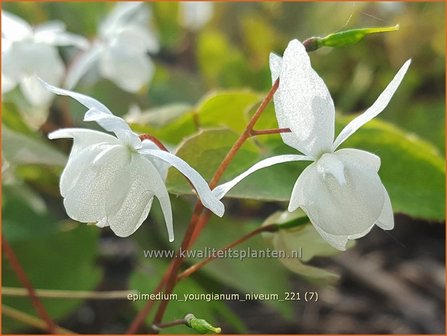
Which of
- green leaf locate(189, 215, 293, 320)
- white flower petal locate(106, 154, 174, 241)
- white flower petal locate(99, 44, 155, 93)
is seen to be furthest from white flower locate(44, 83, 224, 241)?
white flower petal locate(99, 44, 155, 93)

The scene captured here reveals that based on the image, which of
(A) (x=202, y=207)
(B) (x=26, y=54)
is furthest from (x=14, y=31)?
(A) (x=202, y=207)

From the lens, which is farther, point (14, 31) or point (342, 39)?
point (14, 31)

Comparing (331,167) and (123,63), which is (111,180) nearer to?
(331,167)

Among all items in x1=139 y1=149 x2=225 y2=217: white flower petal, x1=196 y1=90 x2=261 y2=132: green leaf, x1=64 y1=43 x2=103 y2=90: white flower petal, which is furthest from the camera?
x1=64 y1=43 x2=103 y2=90: white flower petal

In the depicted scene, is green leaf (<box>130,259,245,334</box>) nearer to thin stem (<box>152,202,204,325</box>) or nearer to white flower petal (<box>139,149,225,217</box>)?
thin stem (<box>152,202,204,325</box>)

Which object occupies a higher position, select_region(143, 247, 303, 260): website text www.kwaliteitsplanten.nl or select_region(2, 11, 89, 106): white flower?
select_region(2, 11, 89, 106): white flower

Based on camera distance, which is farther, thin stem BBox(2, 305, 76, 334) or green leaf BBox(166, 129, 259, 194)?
thin stem BBox(2, 305, 76, 334)
